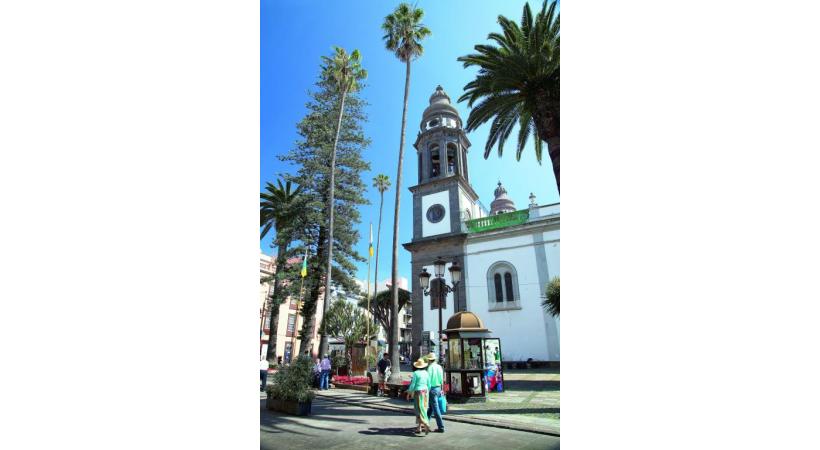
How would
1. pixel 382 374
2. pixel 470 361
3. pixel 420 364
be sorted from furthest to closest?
pixel 382 374, pixel 470 361, pixel 420 364

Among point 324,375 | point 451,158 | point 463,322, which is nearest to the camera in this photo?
point 451,158

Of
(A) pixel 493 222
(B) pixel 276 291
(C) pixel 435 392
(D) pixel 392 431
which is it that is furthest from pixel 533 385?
(B) pixel 276 291

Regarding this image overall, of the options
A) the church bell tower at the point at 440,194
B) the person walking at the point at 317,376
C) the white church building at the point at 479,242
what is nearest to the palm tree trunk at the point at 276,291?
the person walking at the point at 317,376

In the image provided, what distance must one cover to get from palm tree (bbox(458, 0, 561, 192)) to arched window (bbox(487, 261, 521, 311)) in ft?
3.82

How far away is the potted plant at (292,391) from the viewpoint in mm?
4480

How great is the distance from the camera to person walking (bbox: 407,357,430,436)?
351 cm

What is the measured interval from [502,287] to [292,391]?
2867mm

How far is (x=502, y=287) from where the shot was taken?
4496 mm

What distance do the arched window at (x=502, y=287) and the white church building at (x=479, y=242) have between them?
0.01 meters

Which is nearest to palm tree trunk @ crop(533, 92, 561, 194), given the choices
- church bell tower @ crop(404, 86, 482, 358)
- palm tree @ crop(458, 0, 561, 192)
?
palm tree @ crop(458, 0, 561, 192)

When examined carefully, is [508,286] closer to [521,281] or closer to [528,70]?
[521,281]

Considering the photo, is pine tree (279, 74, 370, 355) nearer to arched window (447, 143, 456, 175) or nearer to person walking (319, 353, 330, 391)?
arched window (447, 143, 456, 175)
